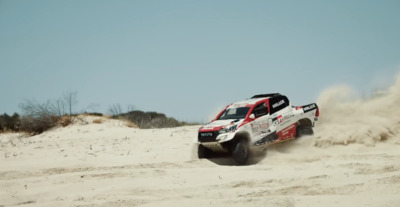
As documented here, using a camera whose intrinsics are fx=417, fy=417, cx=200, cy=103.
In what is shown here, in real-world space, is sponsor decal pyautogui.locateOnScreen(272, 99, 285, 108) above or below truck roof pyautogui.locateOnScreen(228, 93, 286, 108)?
below

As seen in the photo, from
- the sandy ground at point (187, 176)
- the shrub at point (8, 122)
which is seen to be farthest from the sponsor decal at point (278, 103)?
the shrub at point (8, 122)

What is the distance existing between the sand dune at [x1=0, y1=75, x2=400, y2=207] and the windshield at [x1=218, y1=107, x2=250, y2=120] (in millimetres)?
1364

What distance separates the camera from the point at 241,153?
11.4 m

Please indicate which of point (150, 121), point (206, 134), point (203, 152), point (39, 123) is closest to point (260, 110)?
point (206, 134)

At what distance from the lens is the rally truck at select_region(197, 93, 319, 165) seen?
1152cm

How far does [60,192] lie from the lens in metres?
8.09

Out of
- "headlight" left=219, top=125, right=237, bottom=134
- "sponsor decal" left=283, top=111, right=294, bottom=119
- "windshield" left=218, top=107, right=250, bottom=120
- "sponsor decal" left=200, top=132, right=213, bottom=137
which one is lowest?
"sponsor decal" left=200, top=132, right=213, bottom=137

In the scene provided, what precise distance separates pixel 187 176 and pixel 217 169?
1.02 metres

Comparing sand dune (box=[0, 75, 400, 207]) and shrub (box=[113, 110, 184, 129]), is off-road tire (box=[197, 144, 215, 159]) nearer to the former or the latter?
sand dune (box=[0, 75, 400, 207])

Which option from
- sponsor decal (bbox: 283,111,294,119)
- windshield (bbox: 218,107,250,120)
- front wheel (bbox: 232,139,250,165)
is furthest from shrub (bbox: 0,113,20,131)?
sponsor decal (bbox: 283,111,294,119)

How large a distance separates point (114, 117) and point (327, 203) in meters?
18.9

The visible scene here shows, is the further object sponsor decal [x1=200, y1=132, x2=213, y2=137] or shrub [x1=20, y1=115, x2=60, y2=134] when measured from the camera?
shrub [x1=20, y1=115, x2=60, y2=134]

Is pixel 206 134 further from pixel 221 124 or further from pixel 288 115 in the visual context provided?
pixel 288 115

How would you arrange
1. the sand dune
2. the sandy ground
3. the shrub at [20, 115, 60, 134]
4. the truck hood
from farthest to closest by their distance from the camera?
the shrub at [20, 115, 60, 134] → the truck hood → the sand dune → the sandy ground
